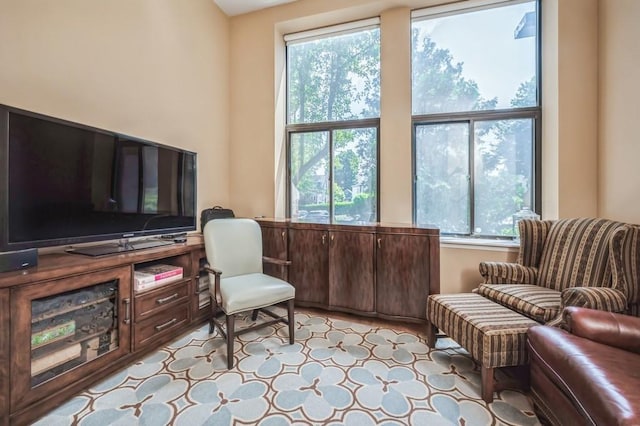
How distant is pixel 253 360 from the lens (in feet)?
6.64

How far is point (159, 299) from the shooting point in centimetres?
210

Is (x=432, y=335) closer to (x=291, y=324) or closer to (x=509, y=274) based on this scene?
(x=509, y=274)

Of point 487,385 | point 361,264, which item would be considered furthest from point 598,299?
point 361,264

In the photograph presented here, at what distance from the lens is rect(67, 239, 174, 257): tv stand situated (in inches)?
73.4

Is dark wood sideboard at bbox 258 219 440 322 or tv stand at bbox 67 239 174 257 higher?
tv stand at bbox 67 239 174 257

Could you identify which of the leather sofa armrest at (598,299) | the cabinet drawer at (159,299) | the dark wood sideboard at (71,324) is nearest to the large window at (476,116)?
the leather sofa armrest at (598,299)

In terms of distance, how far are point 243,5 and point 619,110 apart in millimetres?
3834

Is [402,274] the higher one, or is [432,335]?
[402,274]

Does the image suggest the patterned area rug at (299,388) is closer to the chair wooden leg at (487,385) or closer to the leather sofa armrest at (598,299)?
the chair wooden leg at (487,385)

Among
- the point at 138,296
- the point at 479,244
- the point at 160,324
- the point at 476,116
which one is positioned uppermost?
the point at 476,116

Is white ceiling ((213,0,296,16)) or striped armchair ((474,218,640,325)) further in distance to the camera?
white ceiling ((213,0,296,16))

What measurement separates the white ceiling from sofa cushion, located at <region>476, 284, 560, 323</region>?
3.64 metres

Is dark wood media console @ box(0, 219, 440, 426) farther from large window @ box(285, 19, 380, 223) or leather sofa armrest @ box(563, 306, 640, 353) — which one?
leather sofa armrest @ box(563, 306, 640, 353)

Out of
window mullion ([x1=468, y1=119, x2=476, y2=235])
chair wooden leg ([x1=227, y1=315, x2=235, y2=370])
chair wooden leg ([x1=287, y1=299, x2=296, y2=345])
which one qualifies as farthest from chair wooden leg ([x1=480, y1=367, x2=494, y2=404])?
window mullion ([x1=468, y1=119, x2=476, y2=235])
